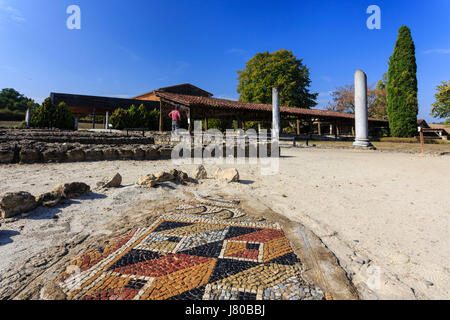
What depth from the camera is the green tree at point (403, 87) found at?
721 inches

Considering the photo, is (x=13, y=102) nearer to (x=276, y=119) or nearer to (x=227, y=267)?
(x=276, y=119)

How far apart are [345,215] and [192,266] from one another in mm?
2222

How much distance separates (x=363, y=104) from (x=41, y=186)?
1521 centimetres

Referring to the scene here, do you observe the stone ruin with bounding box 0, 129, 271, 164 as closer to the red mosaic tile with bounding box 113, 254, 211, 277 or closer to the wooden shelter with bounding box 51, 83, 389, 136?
the wooden shelter with bounding box 51, 83, 389, 136

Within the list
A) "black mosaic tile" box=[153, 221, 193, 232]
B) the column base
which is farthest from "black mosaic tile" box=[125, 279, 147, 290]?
the column base

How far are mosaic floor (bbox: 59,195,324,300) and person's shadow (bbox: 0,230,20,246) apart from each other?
84 cm

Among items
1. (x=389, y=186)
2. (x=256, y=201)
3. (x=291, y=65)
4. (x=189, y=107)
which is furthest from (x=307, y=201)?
(x=291, y=65)

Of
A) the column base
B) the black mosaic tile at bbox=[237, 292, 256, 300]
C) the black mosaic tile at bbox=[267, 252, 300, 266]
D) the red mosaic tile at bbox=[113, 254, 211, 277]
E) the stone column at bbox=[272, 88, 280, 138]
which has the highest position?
the stone column at bbox=[272, 88, 280, 138]

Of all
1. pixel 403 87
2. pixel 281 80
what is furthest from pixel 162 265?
pixel 281 80

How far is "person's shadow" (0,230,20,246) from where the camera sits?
6.53 feet

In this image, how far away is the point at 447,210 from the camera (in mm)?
3006

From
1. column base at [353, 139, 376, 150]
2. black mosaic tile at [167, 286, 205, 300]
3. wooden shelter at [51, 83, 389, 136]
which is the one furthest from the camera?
wooden shelter at [51, 83, 389, 136]
